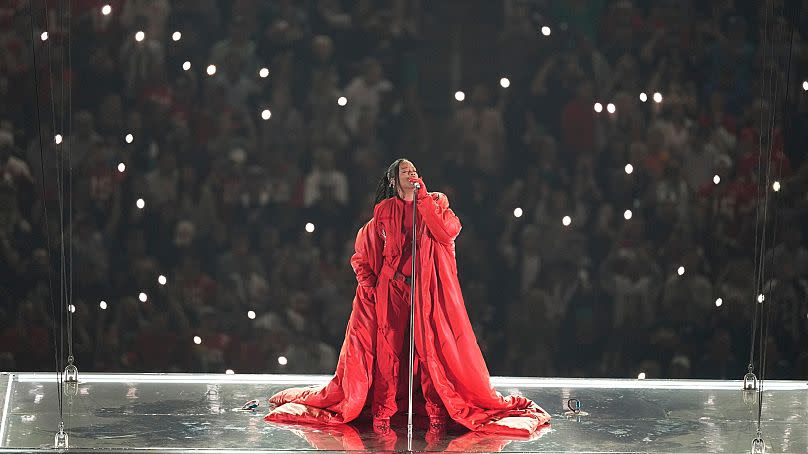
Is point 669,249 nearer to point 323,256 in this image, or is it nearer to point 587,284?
point 587,284

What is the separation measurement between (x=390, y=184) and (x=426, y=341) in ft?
2.44

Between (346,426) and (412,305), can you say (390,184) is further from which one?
(346,426)

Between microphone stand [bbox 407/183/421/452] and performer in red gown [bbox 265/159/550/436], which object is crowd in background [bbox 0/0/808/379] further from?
microphone stand [bbox 407/183/421/452]

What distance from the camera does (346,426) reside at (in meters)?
5.41

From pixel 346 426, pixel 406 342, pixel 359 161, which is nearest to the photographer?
pixel 346 426

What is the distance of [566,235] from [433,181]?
780 millimetres

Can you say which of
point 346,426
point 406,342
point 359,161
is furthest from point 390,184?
A: point 346,426

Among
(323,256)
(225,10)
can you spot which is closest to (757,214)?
(323,256)

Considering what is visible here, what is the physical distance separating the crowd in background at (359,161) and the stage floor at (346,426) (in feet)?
1.22

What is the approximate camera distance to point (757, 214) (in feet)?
21.7

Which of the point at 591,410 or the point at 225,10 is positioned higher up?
the point at 225,10

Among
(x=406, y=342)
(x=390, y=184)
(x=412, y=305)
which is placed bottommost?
(x=406, y=342)

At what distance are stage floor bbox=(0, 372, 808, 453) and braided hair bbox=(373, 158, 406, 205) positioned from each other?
1.07m

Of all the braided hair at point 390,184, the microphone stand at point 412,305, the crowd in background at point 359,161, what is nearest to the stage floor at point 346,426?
the microphone stand at point 412,305
